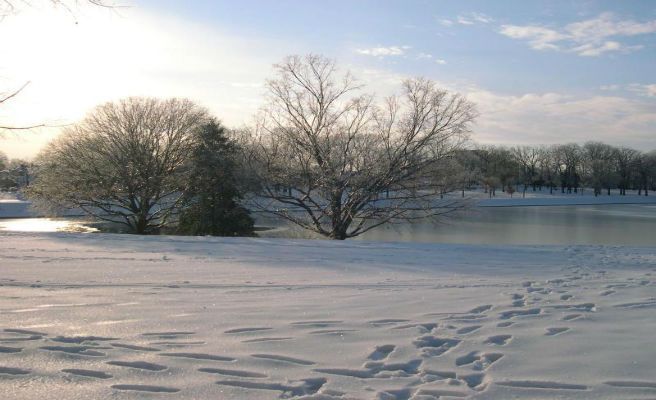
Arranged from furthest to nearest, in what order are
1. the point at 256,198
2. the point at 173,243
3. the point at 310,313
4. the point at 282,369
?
1. the point at 256,198
2. the point at 173,243
3. the point at 310,313
4. the point at 282,369

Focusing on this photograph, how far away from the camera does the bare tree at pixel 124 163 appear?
27938mm

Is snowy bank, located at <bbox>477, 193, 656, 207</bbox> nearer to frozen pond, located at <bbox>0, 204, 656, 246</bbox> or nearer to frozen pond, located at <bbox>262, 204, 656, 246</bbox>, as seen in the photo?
frozen pond, located at <bbox>262, 204, 656, 246</bbox>

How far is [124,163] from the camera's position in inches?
1131

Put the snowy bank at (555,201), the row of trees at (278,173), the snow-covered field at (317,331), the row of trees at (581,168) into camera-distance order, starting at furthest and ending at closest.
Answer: the row of trees at (581,168), the snowy bank at (555,201), the row of trees at (278,173), the snow-covered field at (317,331)

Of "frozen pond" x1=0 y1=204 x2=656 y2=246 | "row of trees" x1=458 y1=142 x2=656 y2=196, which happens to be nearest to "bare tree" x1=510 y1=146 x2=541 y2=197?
"row of trees" x1=458 y1=142 x2=656 y2=196

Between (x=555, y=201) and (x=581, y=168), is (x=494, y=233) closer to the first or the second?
(x=555, y=201)

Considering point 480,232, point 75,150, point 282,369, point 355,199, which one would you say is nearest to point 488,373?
point 282,369

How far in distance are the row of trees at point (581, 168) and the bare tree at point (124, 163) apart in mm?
77113

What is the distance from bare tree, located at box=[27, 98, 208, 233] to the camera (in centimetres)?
2794

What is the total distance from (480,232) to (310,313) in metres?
24.5

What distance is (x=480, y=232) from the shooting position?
2855 cm

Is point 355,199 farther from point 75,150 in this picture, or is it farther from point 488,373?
point 488,373

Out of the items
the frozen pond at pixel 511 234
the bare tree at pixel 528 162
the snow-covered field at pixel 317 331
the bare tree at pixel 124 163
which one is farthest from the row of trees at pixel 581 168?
the snow-covered field at pixel 317 331

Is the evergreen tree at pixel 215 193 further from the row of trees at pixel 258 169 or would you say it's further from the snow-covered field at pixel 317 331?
the snow-covered field at pixel 317 331
